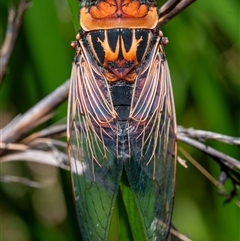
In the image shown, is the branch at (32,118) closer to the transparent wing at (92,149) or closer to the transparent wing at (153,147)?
the transparent wing at (92,149)

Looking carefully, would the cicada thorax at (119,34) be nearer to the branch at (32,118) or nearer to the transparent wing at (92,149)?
the transparent wing at (92,149)

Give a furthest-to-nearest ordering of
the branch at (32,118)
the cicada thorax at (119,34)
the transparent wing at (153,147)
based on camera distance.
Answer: the cicada thorax at (119,34) → the branch at (32,118) → the transparent wing at (153,147)

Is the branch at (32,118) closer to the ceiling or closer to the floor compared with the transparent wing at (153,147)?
closer to the ceiling

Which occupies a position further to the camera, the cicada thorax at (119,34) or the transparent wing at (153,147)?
the cicada thorax at (119,34)

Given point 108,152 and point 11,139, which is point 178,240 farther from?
point 11,139

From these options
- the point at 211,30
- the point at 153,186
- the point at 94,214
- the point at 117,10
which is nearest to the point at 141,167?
the point at 153,186

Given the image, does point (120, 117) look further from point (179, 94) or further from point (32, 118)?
point (179, 94)

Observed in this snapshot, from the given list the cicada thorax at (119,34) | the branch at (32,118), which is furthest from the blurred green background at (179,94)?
the branch at (32,118)

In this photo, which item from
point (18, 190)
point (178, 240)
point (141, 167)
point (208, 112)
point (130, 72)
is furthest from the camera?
point (18, 190)

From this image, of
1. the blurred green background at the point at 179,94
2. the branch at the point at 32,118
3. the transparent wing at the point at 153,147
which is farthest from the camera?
the blurred green background at the point at 179,94
